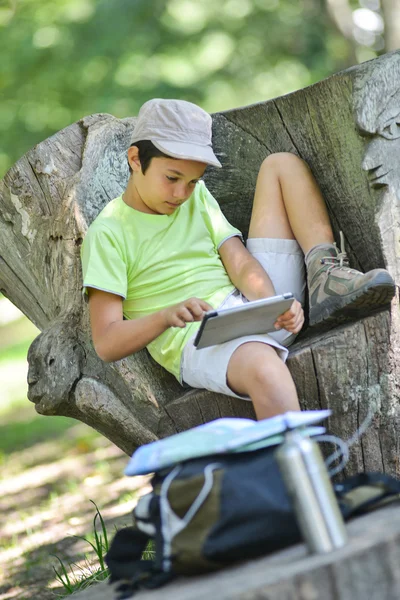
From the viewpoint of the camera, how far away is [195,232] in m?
3.14

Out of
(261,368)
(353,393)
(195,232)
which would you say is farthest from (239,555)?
(195,232)

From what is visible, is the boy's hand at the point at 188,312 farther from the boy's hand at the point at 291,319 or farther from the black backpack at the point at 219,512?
the black backpack at the point at 219,512

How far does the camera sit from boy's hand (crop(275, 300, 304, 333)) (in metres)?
2.71

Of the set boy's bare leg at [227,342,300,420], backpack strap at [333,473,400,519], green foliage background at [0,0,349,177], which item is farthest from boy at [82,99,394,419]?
green foliage background at [0,0,349,177]

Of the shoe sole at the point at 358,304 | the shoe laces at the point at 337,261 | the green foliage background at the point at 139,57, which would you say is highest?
the green foliage background at the point at 139,57

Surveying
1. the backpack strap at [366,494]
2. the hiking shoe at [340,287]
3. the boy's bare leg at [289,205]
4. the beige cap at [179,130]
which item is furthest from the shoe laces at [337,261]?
the backpack strap at [366,494]

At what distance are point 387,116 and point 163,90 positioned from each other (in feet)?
18.9

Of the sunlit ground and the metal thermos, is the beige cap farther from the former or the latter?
the sunlit ground

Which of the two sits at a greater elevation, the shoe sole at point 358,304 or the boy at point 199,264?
the boy at point 199,264

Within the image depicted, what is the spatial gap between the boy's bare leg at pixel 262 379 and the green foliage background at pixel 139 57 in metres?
5.97

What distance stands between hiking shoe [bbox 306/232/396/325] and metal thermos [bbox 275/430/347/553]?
1.08 m

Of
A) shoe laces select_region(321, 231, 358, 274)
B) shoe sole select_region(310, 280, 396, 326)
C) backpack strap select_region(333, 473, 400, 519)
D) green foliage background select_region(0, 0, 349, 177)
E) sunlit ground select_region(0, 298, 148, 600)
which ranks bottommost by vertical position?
sunlit ground select_region(0, 298, 148, 600)

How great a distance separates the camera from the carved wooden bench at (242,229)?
107 inches

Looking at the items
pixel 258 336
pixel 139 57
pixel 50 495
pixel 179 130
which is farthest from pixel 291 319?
pixel 139 57
